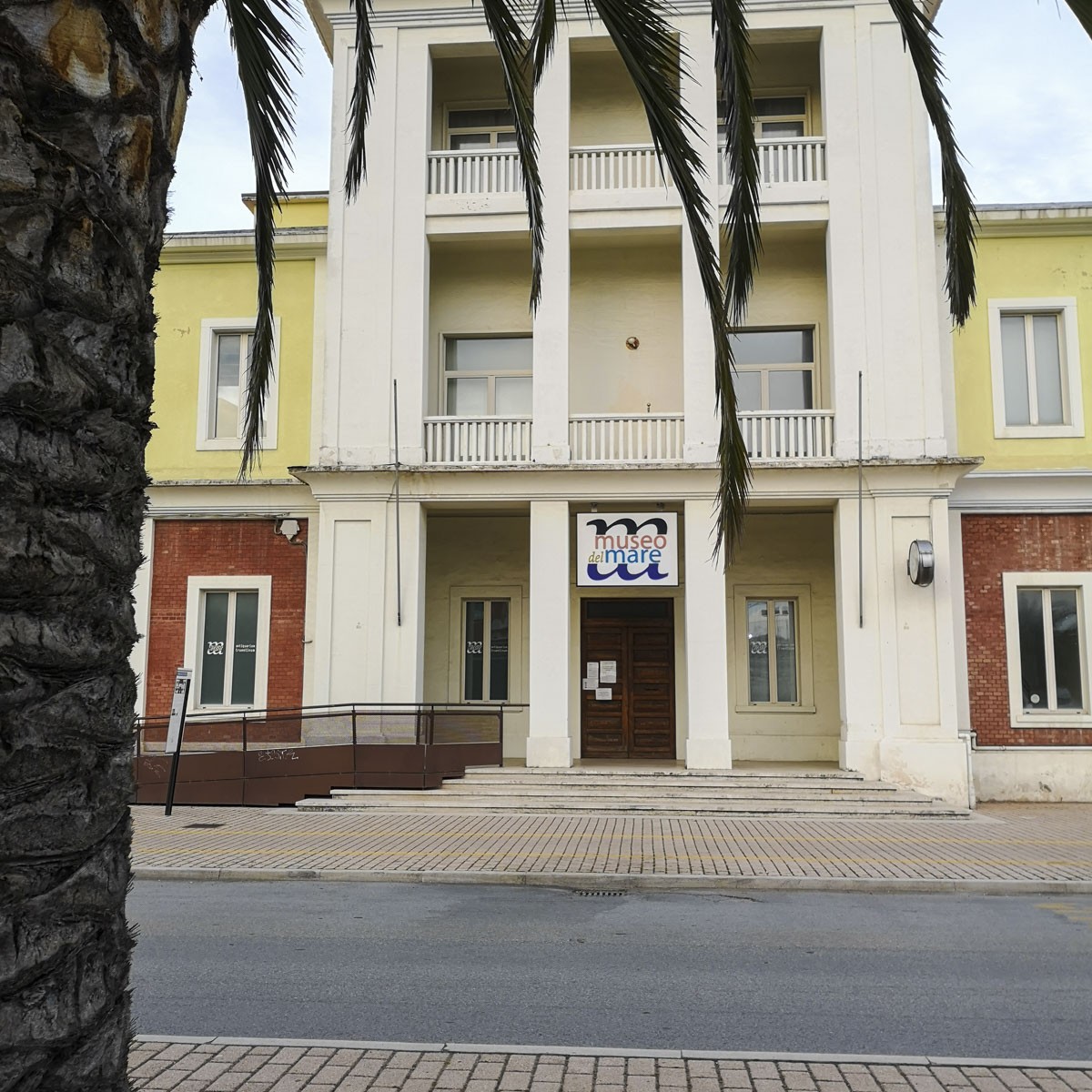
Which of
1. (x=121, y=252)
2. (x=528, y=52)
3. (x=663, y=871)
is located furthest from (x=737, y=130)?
(x=663, y=871)

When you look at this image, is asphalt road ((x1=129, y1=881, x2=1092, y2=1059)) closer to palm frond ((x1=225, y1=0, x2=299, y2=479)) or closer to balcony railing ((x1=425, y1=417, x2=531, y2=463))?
palm frond ((x1=225, y1=0, x2=299, y2=479))

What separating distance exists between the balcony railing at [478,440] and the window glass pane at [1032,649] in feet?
28.7

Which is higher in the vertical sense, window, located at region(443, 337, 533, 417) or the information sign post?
window, located at region(443, 337, 533, 417)

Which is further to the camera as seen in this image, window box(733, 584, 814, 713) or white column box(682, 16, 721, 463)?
window box(733, 584, 814, 713)

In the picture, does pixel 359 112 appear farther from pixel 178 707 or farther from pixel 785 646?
pixel 785 646

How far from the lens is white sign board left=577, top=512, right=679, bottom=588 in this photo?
59.4 ft

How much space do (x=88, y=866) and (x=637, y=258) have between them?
764 inches

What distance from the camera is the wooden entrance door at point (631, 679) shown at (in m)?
20.5

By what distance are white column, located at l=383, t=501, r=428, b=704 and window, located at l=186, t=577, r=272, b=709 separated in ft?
10.4

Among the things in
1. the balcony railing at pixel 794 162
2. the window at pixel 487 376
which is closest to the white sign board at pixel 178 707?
the window at pixel 487 376

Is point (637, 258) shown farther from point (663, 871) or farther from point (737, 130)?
point (737, 130)

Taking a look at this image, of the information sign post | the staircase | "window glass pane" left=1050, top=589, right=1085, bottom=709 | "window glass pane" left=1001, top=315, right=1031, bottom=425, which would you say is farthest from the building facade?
the information sign post

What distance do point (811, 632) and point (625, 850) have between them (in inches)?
369

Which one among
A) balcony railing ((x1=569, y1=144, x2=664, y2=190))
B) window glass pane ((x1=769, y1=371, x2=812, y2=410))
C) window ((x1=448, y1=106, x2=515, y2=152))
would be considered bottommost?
window glass pane ((x1=769, y1=371, x2=812, y2=410))
